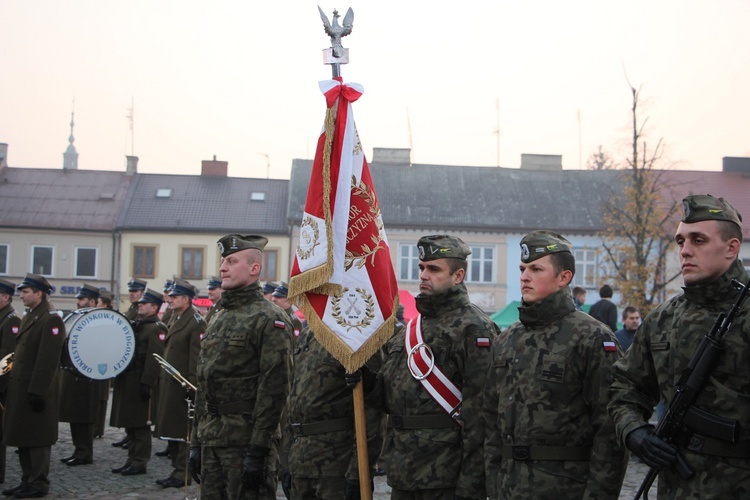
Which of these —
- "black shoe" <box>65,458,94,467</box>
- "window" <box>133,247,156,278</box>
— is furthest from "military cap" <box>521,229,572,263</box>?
"window" <box>133,247,156,278</box>

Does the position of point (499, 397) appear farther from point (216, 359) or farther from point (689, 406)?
point (216, 359)

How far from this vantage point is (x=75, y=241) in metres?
43.4

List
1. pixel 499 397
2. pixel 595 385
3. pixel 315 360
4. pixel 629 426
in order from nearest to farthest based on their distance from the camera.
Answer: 1. pixel 629 426
2. pixel 595 385
3. pixel 499 397
4. pixel 315 360

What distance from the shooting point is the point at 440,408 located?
5613mm

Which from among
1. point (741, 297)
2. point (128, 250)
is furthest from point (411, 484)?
point (128, 250)

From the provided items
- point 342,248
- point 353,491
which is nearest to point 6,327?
point 342,248

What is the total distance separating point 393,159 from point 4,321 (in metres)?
36.6

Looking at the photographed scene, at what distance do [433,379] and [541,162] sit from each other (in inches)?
1694

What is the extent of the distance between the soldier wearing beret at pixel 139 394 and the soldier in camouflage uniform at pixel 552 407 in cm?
795

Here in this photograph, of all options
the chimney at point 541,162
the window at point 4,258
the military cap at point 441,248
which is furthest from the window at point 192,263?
the military cap at point 441,248

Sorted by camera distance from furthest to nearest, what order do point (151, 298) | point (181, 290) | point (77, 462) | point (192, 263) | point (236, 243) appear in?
point (192, 263) → point (151, 298) → point (77, 462) → point (181, 290) → point (236, 243)

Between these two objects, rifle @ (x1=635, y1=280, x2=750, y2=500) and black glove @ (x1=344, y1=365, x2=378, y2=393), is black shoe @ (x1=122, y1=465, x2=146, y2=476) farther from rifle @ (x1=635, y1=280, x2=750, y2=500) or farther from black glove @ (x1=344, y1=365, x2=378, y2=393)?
rifle @ (x1=635, y1=280, x2=750, y2=500)

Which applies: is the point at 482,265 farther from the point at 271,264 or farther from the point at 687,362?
the point at 687,362

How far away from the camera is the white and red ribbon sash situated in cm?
560
